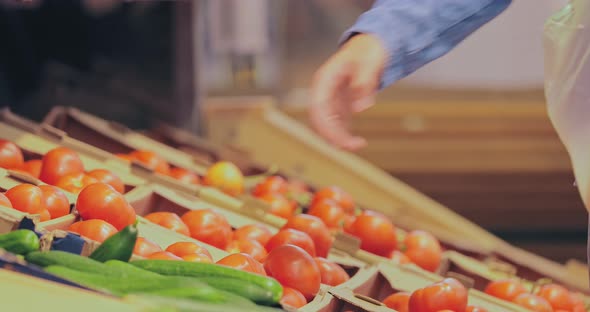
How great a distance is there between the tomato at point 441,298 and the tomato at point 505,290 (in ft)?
1.49

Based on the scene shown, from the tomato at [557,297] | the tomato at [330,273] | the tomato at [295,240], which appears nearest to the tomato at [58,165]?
the tomato at [295,240]

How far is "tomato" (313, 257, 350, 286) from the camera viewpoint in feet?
6.82

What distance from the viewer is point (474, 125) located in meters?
5.41

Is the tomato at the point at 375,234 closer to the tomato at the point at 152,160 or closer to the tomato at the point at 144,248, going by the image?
the tomato at the point at 152,160

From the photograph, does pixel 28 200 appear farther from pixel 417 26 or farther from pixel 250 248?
pixel 417 26

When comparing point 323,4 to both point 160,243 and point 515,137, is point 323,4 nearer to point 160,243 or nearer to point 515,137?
point 515,137

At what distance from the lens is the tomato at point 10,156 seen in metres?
2.43

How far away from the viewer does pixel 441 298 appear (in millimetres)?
1918

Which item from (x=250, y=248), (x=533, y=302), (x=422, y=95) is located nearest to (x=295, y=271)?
(x=250, y=248)

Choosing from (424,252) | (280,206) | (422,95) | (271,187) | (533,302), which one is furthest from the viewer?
(422,95)

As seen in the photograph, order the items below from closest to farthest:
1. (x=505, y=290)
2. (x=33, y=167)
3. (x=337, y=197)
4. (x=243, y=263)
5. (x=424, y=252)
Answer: (x=243, y=263), (x=505, y=290), (x=33, y=167), (x=424, y=252), (x=337, y=197)

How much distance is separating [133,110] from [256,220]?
6.42 ft

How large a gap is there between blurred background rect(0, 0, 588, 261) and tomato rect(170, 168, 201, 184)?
A: 122 cm

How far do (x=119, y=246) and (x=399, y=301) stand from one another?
2.50ft
